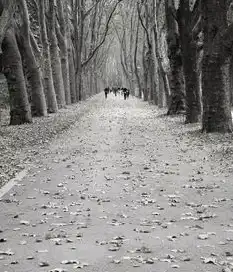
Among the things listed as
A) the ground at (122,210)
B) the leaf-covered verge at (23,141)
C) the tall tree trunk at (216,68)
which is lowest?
the ground at (122,210)

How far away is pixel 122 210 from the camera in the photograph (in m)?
8.85

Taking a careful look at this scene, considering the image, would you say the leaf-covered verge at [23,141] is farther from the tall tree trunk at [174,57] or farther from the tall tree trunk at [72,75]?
the tall tree trunk at [72,75]

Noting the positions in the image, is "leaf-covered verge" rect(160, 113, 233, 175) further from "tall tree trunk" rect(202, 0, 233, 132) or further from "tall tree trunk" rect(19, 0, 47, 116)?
"tall tree trunk" rect(19, 0, 47, 116)

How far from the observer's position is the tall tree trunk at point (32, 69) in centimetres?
2494

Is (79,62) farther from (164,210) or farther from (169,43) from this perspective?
(164,210)

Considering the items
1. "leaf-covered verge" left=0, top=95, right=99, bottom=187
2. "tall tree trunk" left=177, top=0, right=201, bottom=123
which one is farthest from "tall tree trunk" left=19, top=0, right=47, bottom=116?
"tall tree trunk" left=177, top=0, right=201, bottom=123

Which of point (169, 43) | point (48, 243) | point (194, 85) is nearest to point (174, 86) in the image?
point (169, 43)

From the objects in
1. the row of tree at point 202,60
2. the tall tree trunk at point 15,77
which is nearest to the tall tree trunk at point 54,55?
the row of tree at point 202,60

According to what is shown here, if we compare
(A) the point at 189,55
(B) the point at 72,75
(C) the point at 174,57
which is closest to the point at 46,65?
(C) the point at 174,57

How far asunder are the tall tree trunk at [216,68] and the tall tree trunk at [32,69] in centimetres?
996

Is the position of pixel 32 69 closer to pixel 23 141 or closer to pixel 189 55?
pixel 189 55

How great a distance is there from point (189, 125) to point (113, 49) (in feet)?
288

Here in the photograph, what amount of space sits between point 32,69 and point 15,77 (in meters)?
3.88

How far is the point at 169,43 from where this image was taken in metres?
25.6
